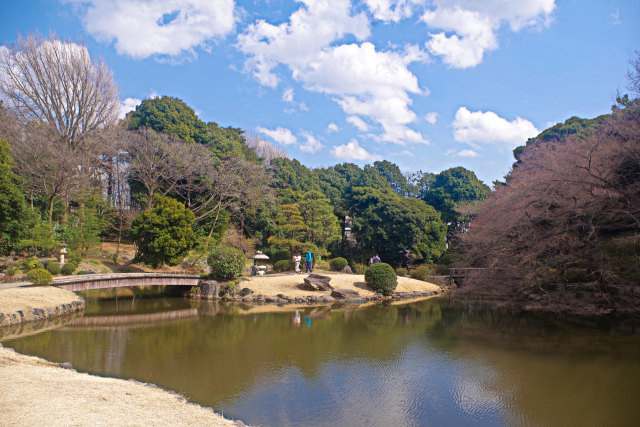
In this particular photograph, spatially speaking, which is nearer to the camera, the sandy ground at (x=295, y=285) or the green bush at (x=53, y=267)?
the green bush at (x=53, y=267)

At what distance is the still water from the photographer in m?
6.26

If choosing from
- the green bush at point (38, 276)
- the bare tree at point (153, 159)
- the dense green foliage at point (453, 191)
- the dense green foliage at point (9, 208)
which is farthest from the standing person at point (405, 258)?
the dense green foliage at point (9, 208)

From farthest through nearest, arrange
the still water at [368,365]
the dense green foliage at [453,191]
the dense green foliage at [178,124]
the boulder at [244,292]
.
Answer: the dense green foliage at [453,191], the dense green foliage at [178,124], the boulder at [244,292], the still water at [368,365]

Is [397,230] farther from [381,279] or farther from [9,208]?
[9,208]

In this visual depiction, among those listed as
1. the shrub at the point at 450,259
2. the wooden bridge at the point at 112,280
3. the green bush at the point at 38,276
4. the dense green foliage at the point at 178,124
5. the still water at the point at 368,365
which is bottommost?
the still water at the point at 368,365

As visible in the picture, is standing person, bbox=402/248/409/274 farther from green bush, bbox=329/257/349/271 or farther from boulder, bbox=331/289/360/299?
boulder, bbox=331/289/360/299

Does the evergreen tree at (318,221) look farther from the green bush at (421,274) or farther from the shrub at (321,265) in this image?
the green bush at (421,274)

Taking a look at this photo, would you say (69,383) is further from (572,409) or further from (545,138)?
(545,138)

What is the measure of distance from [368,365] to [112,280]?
11328mm

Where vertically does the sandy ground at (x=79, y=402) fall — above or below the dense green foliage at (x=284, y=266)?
below

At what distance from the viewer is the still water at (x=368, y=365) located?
20.5 feet

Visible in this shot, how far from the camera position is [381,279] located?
757 inches

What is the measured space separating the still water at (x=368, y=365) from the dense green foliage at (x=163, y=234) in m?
5.66

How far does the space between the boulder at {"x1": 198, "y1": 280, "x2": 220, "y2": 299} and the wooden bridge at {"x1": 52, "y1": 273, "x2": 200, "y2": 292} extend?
79 centimetres
